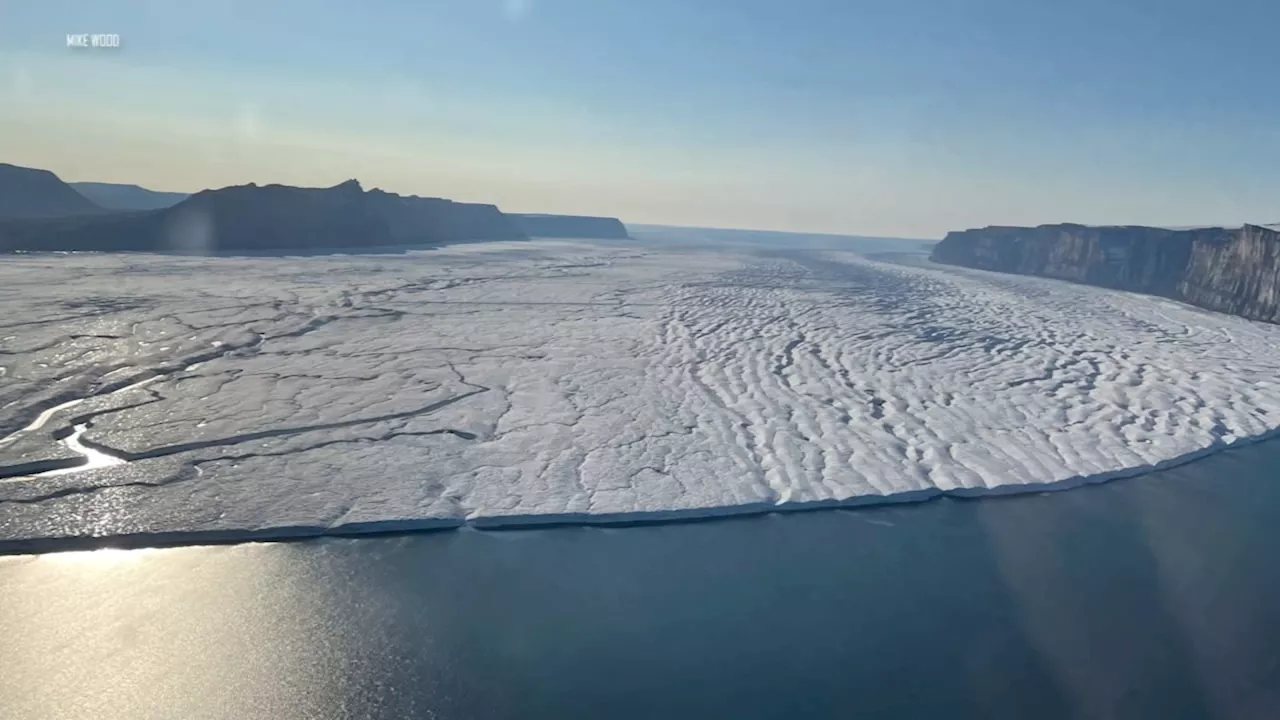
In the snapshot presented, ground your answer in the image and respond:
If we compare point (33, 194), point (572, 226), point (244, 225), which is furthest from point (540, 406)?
point (572, 226)

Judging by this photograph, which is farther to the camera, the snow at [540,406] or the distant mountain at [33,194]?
the distant mountain at [33,194]

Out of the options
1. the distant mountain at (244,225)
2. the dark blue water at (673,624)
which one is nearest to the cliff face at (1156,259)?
the dark blue water at (673,624)

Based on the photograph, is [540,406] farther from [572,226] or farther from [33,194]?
[572,226]

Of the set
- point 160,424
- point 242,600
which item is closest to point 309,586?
point 242,600

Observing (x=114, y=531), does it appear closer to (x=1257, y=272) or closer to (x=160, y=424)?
(x=160, y=424)

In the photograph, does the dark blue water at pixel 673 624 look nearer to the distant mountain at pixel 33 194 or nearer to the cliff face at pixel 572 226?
the distant mountain at pixel 33 194

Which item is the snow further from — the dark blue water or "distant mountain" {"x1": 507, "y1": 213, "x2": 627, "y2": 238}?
"distant mountain" {"x1": 507, "y1": 213, "x2": 627, "y2": 238}
